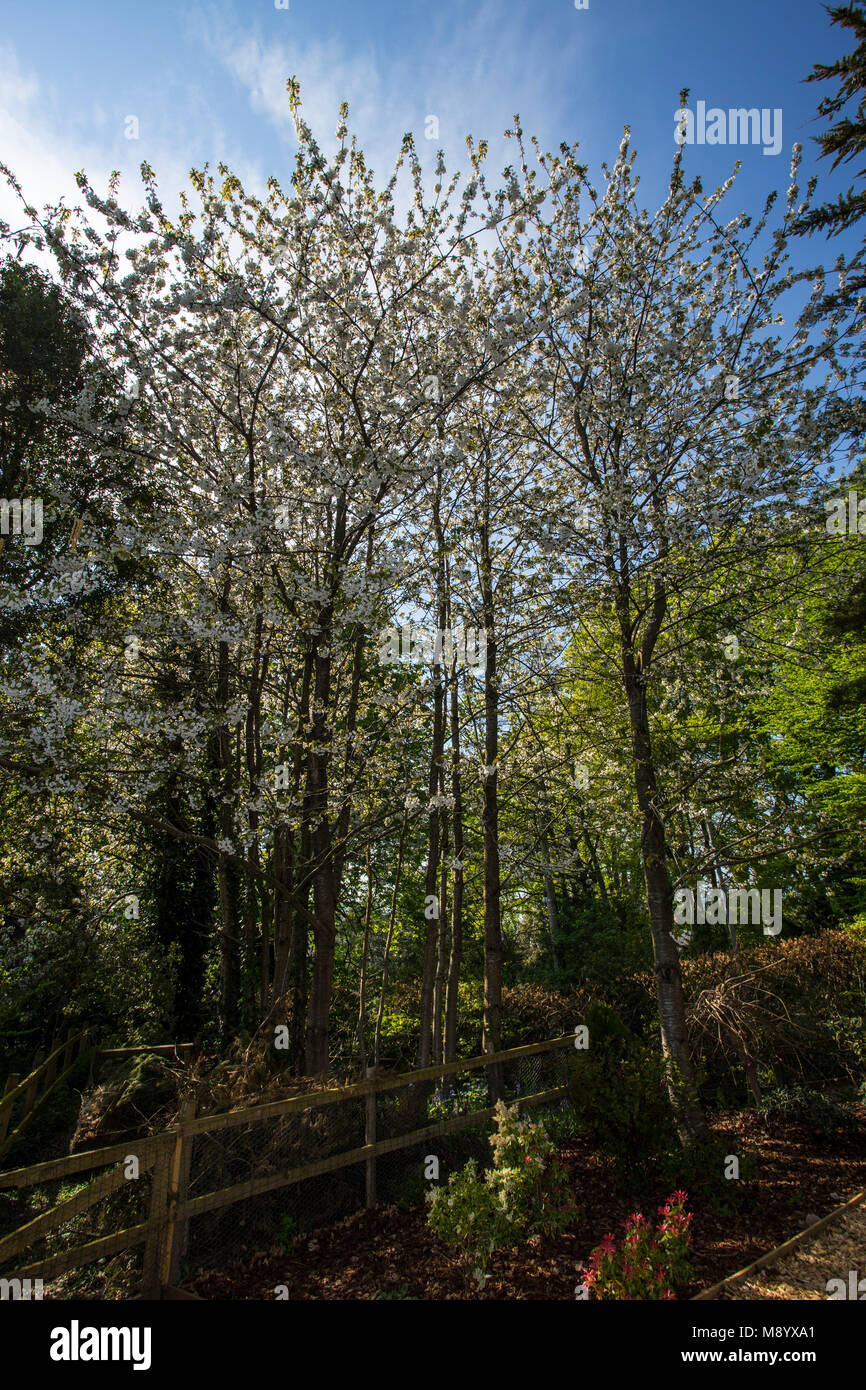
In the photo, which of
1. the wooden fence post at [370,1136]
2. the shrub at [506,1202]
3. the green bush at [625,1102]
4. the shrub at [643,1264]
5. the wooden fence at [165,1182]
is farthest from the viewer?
the green bush at [625,1102]

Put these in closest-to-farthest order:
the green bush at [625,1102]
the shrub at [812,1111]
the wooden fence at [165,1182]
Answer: the wooden fence at [165,1182], the green bush at [625,1102], the shrub at [812,1111]

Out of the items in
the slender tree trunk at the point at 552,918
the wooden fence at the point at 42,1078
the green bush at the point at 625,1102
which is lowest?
the wooden fence at the point at 42,1078

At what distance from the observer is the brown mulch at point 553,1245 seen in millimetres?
4414

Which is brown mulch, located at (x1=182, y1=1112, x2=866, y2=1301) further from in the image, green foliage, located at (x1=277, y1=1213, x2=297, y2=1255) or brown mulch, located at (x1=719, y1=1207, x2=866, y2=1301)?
brown mulch, located at (x1=719, y1=1207, x2=866, y2=1301)

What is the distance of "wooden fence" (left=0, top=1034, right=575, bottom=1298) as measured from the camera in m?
3.57

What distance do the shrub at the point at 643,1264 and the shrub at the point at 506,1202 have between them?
0.93 metres

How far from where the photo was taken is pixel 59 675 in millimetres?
7191

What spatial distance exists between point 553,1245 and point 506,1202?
0.74 metres

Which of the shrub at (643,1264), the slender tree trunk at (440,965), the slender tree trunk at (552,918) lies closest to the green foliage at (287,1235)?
the shrub at (643,1264)

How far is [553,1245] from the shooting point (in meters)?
4.85

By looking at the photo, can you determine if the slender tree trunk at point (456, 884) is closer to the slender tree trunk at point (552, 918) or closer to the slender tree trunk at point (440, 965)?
the slender tree trunk at point (440, 965)

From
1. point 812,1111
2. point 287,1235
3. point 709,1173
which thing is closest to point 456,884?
point 812,1111

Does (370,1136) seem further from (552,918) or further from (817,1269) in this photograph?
(552,918)
